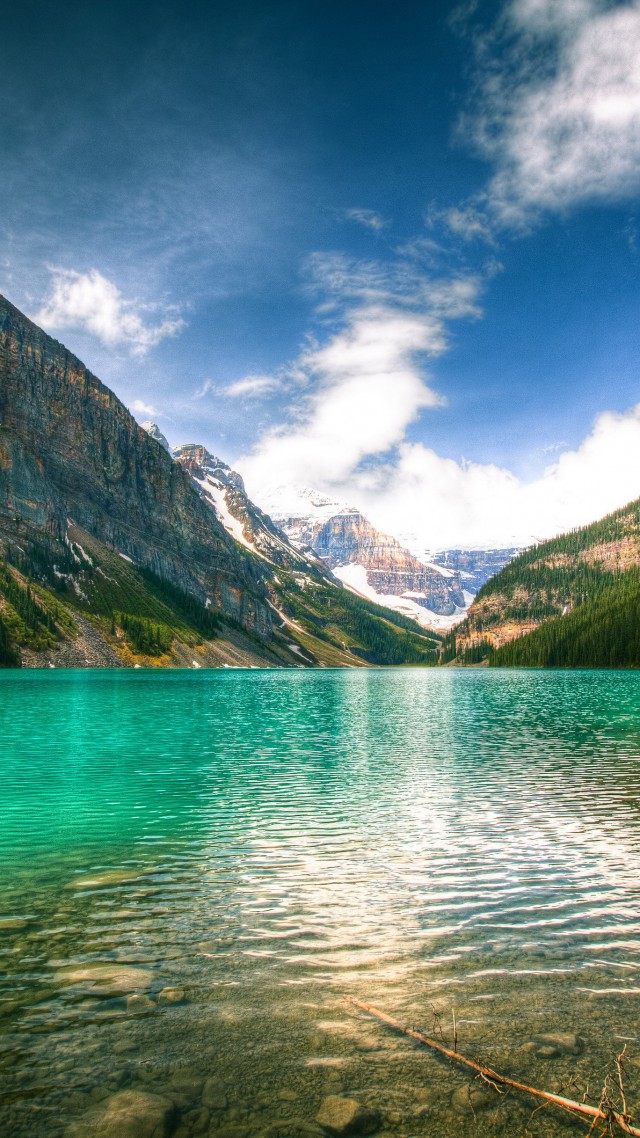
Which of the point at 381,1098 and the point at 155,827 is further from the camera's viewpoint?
the point at 155,827

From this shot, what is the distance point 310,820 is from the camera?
70.6ft

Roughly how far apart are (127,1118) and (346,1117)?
89.2 inches

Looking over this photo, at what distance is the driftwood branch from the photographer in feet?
21.1

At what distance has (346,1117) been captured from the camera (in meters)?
6.69

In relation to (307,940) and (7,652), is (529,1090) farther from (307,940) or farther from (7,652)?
(7,652)

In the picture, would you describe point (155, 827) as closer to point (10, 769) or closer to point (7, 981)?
point (7, 981)

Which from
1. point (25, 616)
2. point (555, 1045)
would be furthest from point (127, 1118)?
point (25, 616)

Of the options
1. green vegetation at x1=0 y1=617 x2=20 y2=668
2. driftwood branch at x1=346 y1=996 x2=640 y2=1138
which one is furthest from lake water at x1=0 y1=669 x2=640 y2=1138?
Answer: green vegetation at x1=0 y1=617 x2=20 y2=668

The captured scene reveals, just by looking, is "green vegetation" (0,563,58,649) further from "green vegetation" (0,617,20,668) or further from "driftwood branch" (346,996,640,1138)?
"driftwood branch" (346,996,640,1138)

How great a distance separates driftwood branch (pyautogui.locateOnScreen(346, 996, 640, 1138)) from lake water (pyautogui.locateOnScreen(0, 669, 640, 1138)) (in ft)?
0.54

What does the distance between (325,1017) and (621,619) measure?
21177cm

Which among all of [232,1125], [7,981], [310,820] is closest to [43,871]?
[7,981]

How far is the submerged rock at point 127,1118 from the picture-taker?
6.50 meters

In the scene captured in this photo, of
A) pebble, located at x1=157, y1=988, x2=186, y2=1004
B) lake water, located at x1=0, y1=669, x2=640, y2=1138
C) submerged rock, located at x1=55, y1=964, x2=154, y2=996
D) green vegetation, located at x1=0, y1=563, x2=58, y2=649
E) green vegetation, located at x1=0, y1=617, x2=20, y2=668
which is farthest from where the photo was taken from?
green vegetation, located at x1=0, y1=563, x2=58, y2=649
